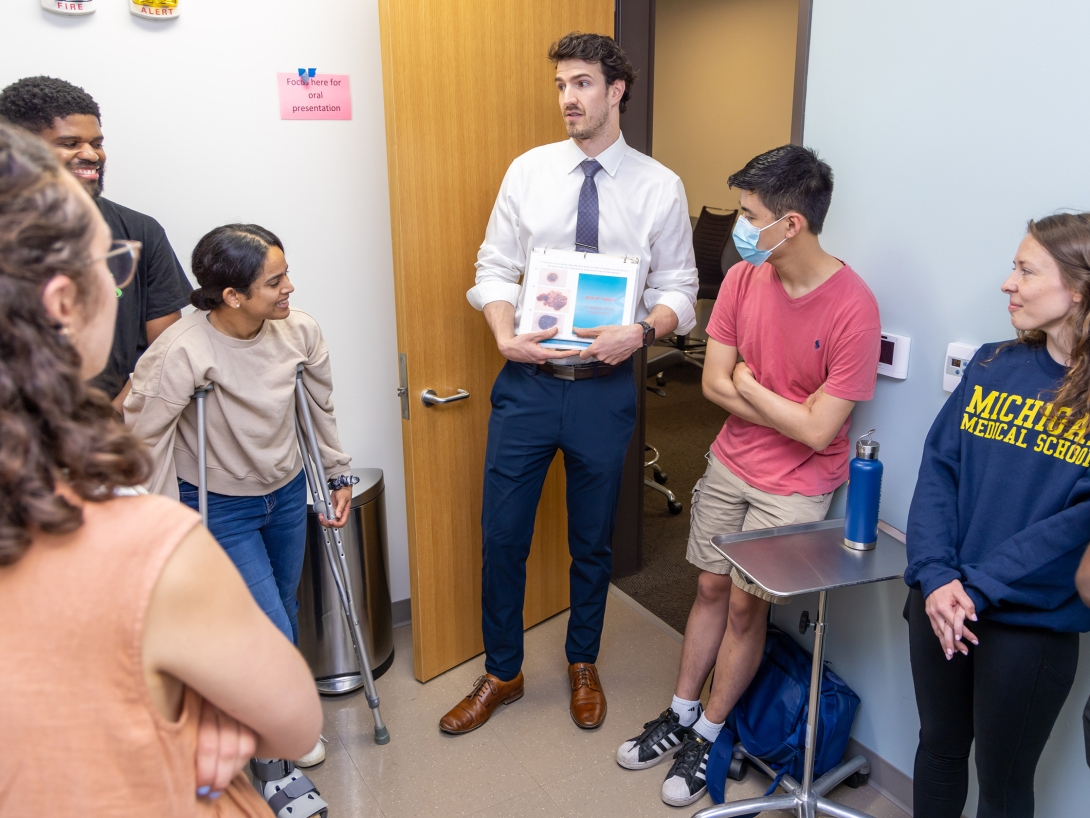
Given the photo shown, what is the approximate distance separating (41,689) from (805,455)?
1834mm

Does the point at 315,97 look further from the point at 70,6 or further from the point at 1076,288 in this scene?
the point at 1076,288

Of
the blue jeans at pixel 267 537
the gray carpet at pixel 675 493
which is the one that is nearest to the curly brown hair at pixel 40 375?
the blue jeans at pixel 267 537

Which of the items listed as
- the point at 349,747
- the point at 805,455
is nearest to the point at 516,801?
the point at 349,747

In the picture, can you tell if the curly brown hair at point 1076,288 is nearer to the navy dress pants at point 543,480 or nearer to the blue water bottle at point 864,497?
the blue water bottle at point 864,497

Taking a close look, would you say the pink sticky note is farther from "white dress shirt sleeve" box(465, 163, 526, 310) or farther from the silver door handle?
the silver door handle

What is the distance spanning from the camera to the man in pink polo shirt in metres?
2.04

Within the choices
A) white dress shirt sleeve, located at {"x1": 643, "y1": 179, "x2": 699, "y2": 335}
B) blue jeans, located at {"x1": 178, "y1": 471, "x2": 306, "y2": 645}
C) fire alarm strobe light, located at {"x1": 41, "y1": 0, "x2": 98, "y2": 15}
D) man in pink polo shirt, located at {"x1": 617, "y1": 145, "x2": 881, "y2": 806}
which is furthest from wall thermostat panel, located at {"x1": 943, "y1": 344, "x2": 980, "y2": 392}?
fire alarm strobe light, located at {"x1": 41, "y1": 0, "x2": 98, "y2": 15}

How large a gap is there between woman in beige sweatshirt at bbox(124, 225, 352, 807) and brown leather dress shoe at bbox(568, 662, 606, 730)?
941 mm

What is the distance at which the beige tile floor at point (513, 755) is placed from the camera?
2.30 m

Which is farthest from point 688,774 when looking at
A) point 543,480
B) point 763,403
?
point 763,403

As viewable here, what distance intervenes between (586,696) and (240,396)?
142 cm

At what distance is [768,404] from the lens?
6.97 feet

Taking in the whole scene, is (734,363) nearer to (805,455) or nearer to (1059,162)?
(805,455)

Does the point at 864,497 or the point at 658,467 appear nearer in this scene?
the point at 864,497
